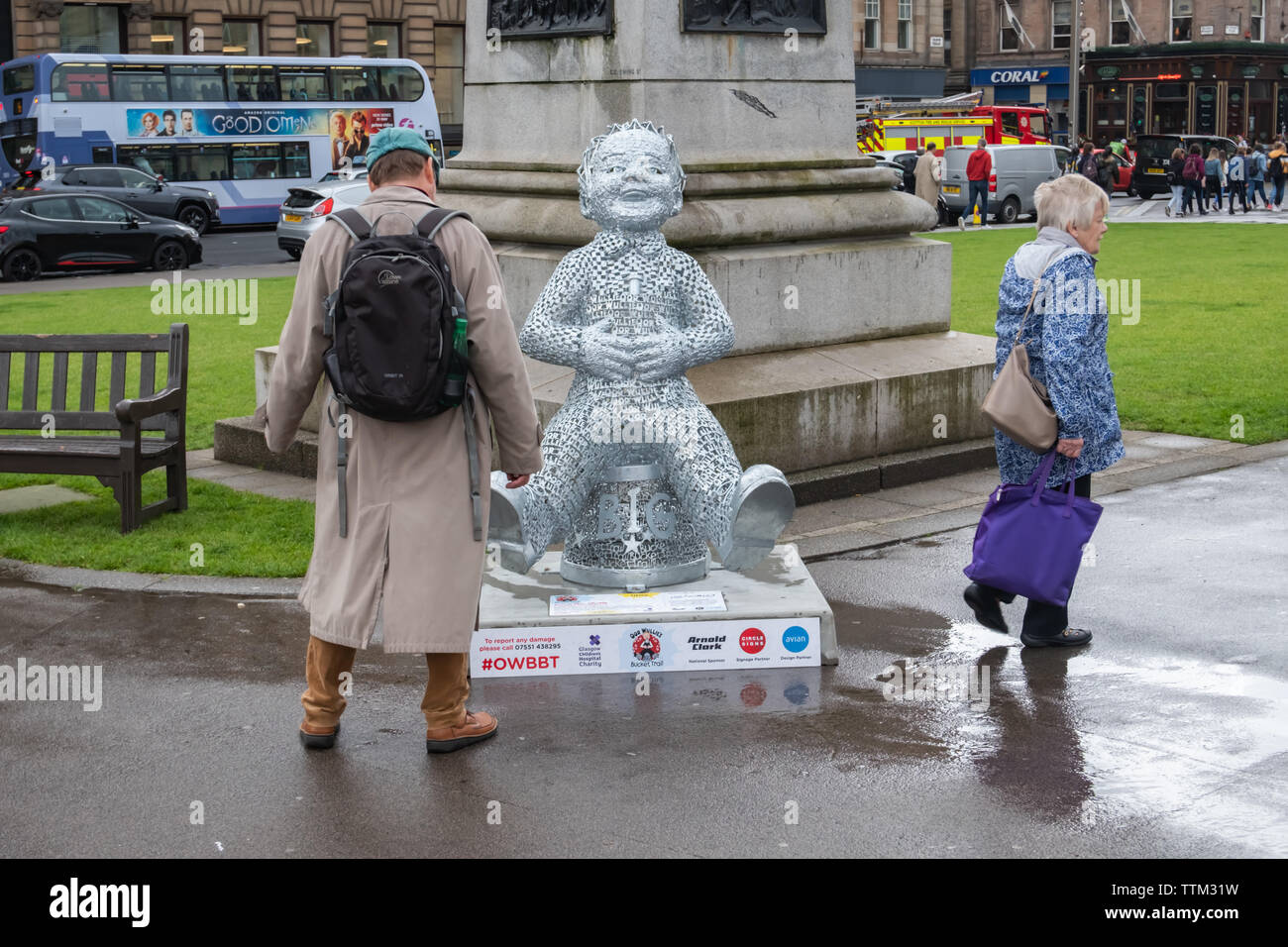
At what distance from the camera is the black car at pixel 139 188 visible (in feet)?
109

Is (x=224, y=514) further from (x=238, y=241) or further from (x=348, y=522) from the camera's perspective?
(x=238, y=241)

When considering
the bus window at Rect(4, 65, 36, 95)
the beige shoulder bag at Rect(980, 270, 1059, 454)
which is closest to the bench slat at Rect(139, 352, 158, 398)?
the beige shoulder bag at Rect(980, 270, 1059, 454)

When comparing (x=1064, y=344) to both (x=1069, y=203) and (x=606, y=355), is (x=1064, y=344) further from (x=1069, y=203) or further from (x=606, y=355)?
(x=606, y=355)

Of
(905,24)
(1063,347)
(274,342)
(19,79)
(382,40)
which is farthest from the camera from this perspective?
(905,24)

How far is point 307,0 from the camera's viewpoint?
49.0 metres

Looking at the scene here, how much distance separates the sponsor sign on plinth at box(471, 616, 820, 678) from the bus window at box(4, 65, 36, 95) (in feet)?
111

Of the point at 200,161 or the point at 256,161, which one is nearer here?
the point at 200,161

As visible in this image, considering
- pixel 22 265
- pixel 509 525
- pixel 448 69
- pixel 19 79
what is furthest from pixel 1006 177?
pixel 509 525

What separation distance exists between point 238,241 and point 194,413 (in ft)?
77.7

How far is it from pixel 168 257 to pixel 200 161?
1163 centimetres

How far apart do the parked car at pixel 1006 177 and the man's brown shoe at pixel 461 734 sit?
102 feet

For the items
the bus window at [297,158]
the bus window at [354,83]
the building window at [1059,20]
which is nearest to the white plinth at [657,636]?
the bus window at [297,158]

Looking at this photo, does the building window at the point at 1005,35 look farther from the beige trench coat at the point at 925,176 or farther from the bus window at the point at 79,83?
the bus window at the point at 79,83

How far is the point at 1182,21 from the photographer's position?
6244 centimetres
